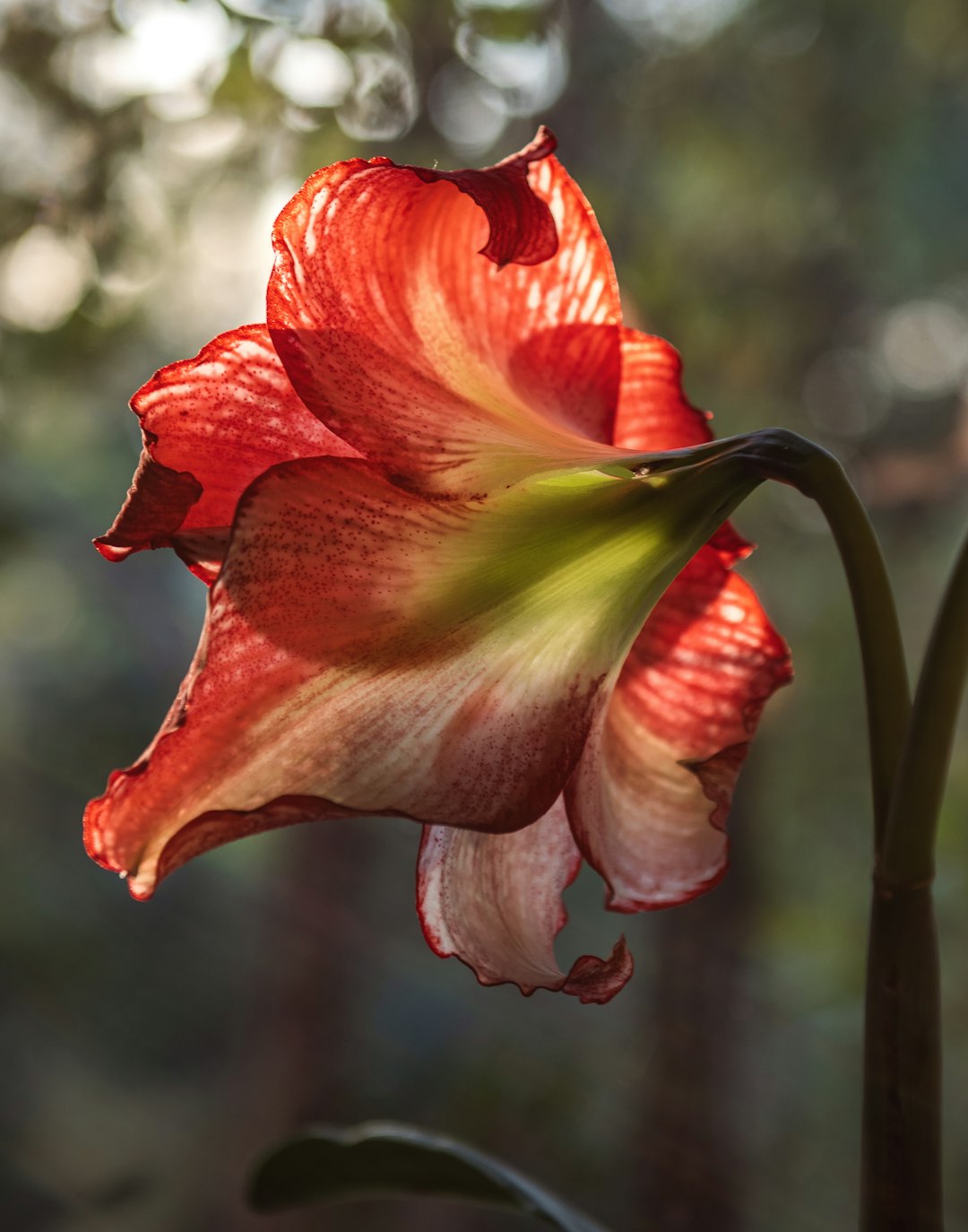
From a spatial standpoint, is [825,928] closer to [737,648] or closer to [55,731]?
[55,731]

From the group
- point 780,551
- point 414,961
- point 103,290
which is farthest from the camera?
point 414,961

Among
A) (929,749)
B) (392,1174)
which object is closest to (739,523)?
(392,1174)

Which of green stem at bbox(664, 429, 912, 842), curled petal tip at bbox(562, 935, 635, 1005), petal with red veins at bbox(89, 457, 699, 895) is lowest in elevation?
curled petal tip at bbox(562, 935, 635, 1005)

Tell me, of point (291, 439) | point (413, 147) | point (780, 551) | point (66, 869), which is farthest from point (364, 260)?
point (66, 869)

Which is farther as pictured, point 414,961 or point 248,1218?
point 414,961

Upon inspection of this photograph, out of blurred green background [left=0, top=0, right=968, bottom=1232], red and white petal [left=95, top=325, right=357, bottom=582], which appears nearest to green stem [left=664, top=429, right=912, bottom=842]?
red and white petal [left=95, top=325, right=357, bottom=582]

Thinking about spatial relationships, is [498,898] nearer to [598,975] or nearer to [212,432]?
[598,975]

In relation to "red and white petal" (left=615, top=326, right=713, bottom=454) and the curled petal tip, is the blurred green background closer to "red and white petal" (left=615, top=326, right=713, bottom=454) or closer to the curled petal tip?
"red and white petal" (left=615, top=326, right=713, bottom=454)
